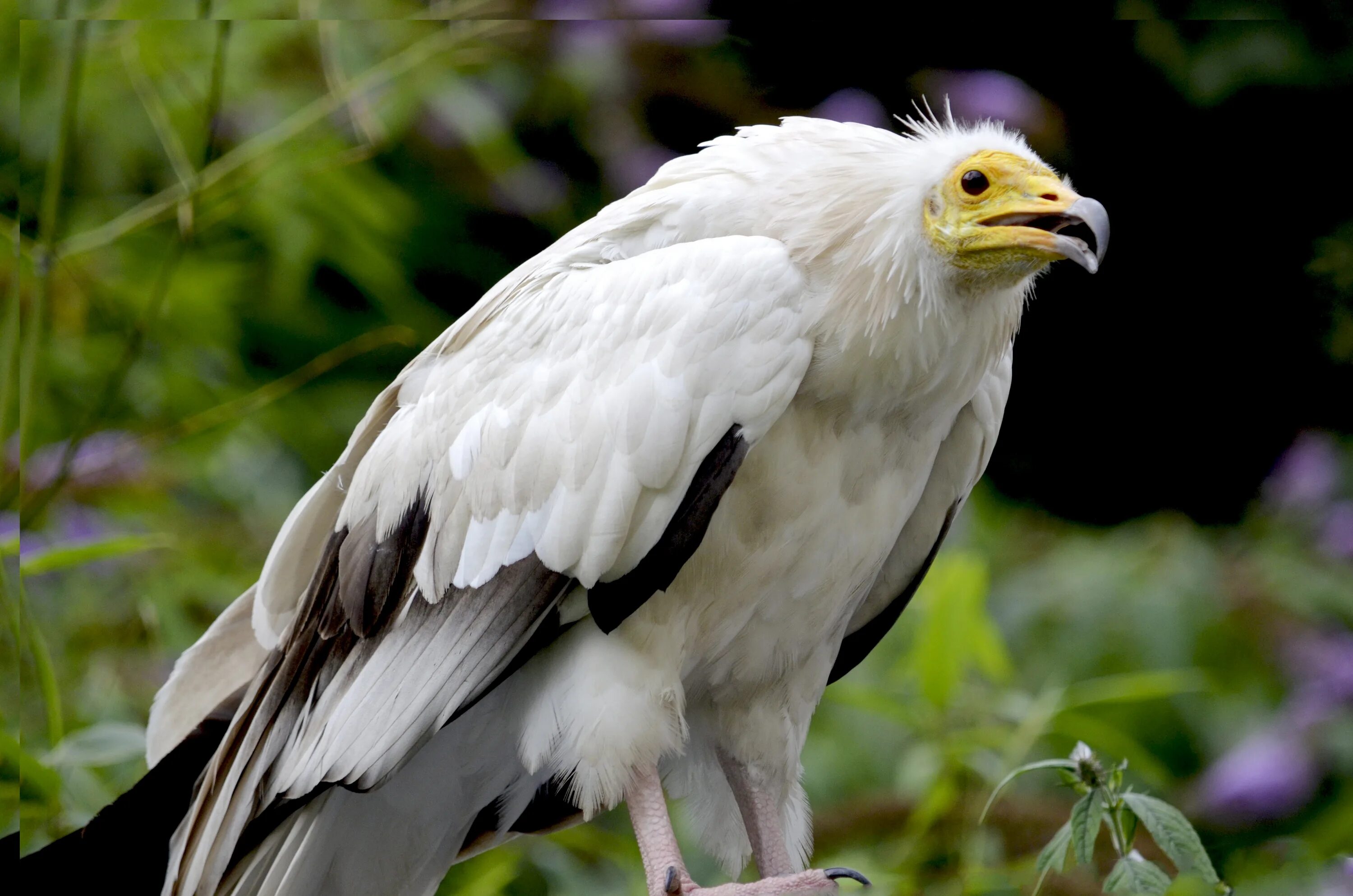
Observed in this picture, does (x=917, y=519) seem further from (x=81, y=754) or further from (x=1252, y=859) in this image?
(x=81, y=754)

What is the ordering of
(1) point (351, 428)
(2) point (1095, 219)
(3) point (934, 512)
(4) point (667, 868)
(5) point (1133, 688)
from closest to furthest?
1. (2) point (1095, 219)
2. (4) point (667, 868)
3. (3) point (934, 512)
4. (5) point (1133, 688)
5. (1) point (351, 428)

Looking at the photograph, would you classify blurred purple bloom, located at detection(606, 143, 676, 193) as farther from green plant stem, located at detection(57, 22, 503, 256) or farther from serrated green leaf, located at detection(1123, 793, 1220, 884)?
serrated green leaf, located at detection(1123, 793, 1220, 884)

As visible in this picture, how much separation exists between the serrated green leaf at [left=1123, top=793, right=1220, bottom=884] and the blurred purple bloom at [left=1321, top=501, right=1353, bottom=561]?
1327 mm

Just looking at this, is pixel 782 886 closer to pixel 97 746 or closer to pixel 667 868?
pixel 667 868

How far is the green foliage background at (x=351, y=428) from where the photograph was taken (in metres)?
2.25

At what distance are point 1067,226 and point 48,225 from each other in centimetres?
150

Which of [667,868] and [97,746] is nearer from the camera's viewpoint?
[667,868]

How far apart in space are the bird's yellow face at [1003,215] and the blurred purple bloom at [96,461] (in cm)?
165

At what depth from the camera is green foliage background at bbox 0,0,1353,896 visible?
2.25 metres

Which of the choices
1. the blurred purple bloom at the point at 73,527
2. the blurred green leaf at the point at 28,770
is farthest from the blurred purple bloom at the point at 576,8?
the blurred green leaf at the point at 28,770

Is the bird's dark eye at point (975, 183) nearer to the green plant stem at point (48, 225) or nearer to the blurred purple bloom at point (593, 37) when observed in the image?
the blurred purple bloom at point (593, 37)

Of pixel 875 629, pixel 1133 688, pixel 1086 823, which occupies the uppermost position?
pixel 1086 823

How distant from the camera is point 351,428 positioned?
329cm

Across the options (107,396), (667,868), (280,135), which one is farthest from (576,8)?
(667,868)
